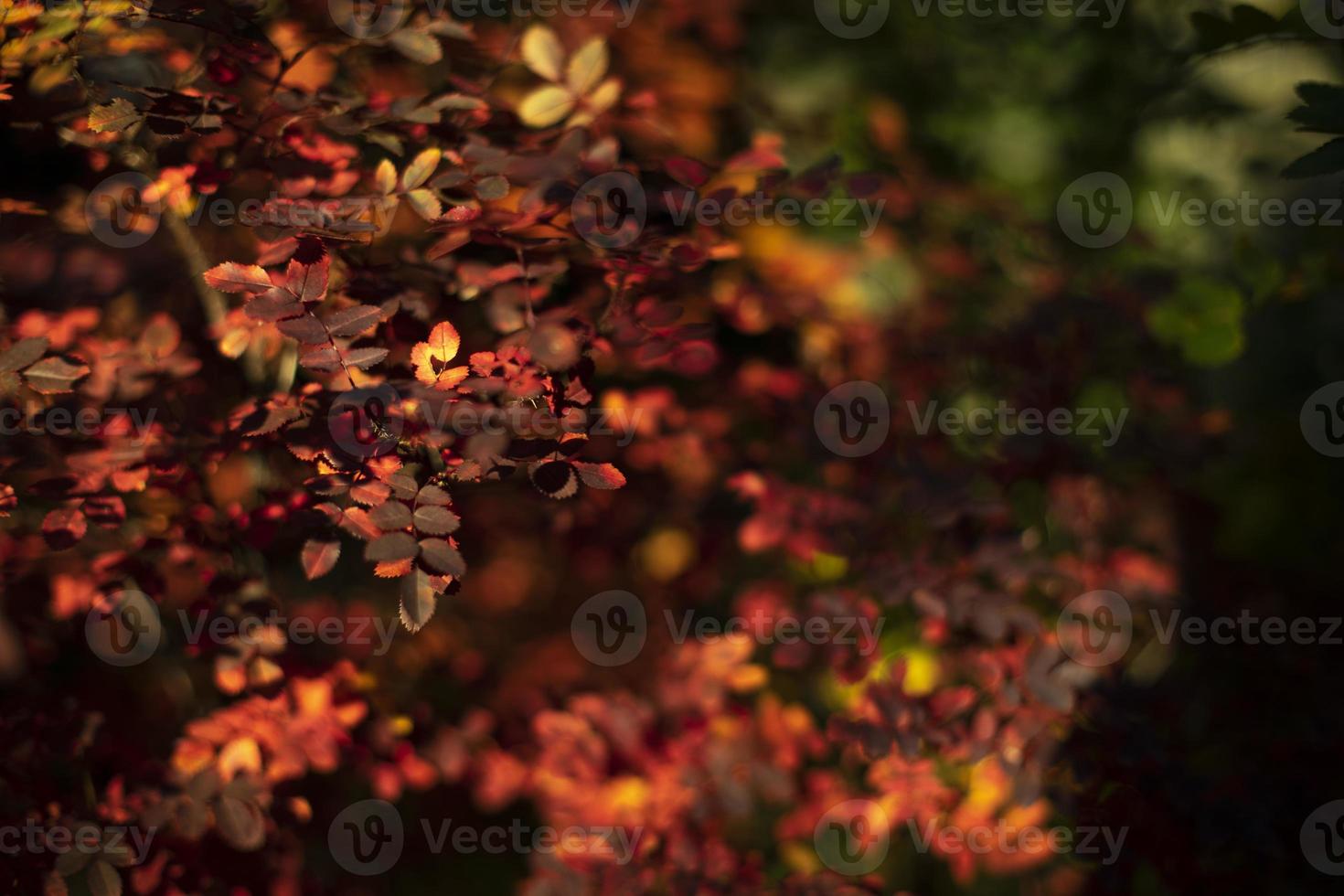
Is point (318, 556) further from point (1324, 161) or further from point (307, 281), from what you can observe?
point (1324, 161)

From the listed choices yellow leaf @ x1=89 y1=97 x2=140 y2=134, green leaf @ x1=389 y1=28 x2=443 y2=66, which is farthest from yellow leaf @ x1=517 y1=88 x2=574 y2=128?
yellow leaf @ x1=89 y1=97 x2=140 y2=134

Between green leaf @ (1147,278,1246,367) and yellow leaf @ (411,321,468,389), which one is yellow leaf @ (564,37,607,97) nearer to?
yellow leaf @ (411,321,468,389)

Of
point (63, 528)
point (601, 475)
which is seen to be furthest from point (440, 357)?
point (63, 528)

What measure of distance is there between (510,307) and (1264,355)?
435 centimetres

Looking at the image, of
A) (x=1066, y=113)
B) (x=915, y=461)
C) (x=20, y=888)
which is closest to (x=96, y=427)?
(x=20, y=888)

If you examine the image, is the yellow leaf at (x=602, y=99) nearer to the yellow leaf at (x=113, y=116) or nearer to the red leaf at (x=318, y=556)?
the yellow leaf at (x=113, y=116)

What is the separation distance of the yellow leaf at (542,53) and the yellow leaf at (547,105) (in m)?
0.03

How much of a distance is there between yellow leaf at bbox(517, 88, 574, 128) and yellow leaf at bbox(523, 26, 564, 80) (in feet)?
0.10

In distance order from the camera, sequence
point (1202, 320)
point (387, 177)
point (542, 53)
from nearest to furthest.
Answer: point (387, 177) < point (542, 53) < point (1202, 320)

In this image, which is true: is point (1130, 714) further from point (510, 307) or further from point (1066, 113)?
point (1066, 113)

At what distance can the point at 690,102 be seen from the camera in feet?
11.5

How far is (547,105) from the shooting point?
1.57 m

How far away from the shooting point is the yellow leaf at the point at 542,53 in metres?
1.56

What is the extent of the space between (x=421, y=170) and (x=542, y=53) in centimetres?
36
